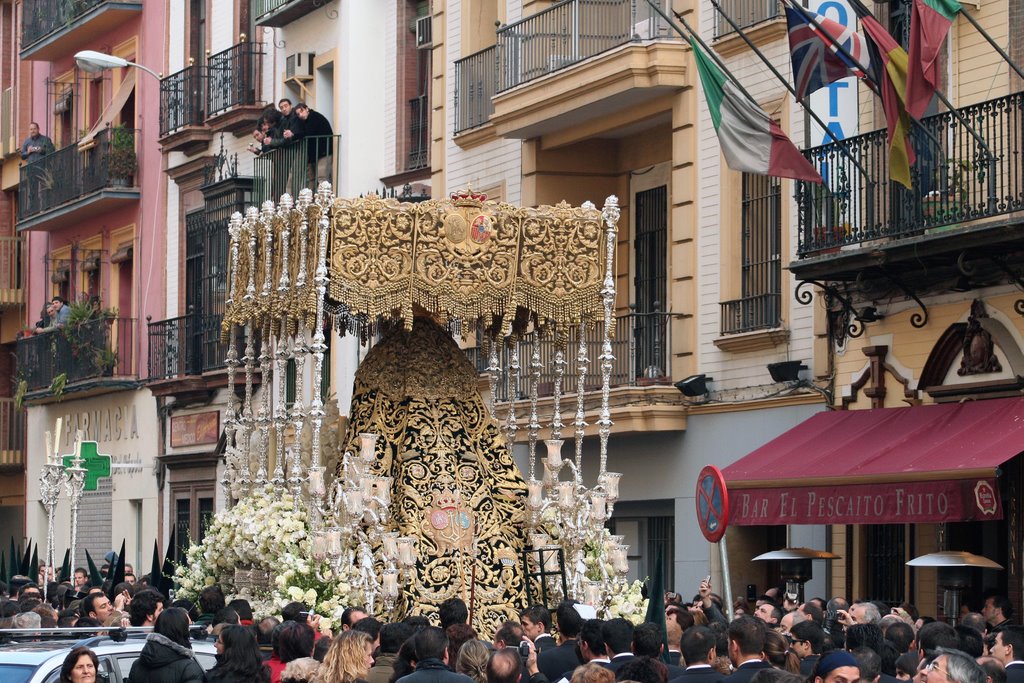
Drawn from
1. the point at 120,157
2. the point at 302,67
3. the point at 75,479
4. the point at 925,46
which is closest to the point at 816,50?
the point at 925,46

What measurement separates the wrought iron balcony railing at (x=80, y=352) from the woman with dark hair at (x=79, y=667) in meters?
25.1

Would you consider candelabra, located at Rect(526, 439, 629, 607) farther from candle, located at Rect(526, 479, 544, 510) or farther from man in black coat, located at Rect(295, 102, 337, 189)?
man in black coat, located at Rect(295, 102, 337, 189)

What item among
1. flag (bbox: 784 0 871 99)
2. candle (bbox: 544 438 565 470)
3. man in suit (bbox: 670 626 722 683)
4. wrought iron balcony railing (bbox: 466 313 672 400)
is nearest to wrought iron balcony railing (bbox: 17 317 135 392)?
wrought iron balcony railing (bbox: 466 313 672 400)

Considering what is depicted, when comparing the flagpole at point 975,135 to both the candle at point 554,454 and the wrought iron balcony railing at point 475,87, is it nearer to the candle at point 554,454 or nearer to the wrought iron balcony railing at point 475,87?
the candle at point 554,454

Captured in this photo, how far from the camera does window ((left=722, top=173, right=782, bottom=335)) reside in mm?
20703

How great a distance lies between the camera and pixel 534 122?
2364 cm

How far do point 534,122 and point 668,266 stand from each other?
2.28 m

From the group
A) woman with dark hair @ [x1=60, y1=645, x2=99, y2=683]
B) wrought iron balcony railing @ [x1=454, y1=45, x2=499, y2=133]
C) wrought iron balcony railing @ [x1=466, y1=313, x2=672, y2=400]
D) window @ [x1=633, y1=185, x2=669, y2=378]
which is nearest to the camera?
woman with dark hair @ [x1=60, y1=645, x2=99, y2=683]

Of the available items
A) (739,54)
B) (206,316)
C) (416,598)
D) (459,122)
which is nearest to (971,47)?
(739,54)

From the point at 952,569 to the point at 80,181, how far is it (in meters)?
23.0

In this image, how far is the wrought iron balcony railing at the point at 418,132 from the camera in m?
28.0

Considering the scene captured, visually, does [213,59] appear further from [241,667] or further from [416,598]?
[241,667]

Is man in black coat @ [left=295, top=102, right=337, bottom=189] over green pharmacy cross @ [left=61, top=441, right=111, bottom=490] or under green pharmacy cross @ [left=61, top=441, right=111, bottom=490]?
over

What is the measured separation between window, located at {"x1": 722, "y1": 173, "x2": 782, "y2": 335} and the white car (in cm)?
958
